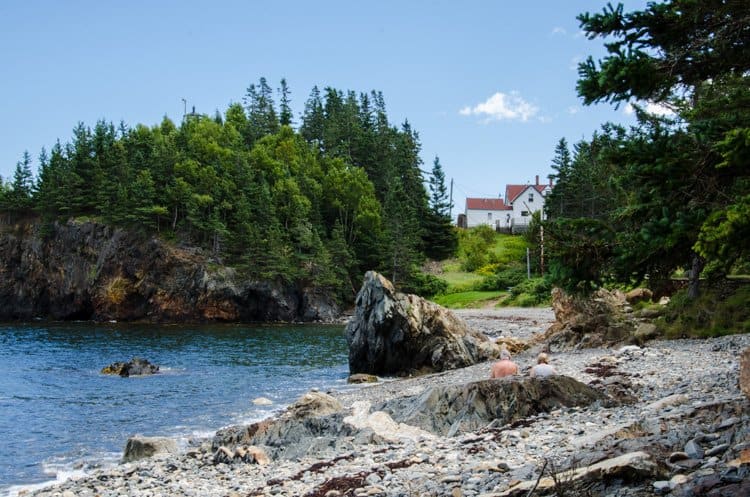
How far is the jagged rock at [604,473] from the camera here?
22.9ft

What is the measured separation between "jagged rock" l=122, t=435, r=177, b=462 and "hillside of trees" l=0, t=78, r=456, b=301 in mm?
61660

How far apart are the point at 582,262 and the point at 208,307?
75644 millimetres

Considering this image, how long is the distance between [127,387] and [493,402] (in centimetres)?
2381

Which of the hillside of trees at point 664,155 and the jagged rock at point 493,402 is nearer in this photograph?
the hillside of trees at point 664,155

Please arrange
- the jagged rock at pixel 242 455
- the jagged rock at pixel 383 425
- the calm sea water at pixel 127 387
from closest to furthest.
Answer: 1. the jagged rock at pixel 383 425
2. the jagged rock at pixel 242 455
3. the calm sea water at pixel 127 387

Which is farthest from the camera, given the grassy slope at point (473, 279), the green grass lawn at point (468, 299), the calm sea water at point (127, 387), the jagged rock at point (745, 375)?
the grassy slope at point (473, 279)

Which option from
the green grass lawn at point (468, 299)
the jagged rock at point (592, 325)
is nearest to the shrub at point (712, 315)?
the jagged rock at point (592, 325)

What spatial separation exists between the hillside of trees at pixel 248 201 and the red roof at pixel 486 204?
418 inches

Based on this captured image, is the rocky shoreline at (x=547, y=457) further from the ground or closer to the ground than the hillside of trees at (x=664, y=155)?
closer to the ground

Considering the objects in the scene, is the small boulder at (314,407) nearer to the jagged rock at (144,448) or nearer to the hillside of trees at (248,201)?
the jagged rock at (144,448)

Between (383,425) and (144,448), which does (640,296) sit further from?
(144,448)

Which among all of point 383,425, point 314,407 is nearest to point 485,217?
point 314,407

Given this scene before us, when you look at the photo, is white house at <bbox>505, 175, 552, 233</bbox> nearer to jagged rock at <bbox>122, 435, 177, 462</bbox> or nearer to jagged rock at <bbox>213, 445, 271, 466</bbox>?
jagged rock at <bbox>122, 435, 177, 462</bbox>

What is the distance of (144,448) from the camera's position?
56.0 feet
